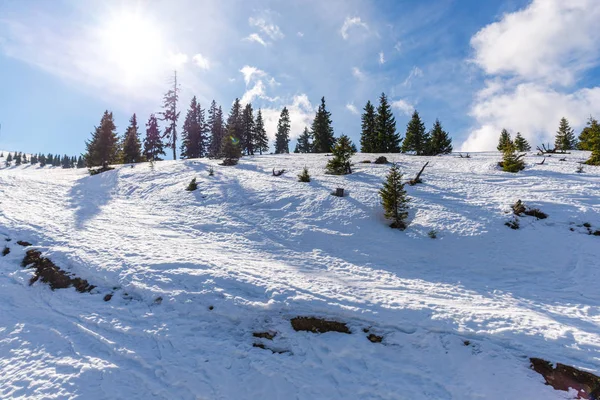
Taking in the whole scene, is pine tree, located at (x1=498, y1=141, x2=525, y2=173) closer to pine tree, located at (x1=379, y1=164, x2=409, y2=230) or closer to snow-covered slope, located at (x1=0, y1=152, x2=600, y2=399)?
snow-covered slope, located at (x1=0, y1=152, x2=600, y2=399)

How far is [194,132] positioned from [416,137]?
3854 centimetres

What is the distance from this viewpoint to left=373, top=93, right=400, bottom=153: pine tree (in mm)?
42500

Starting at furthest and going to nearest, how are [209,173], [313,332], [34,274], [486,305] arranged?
[209,173]
[34,274]
[486,305]
[313,332]

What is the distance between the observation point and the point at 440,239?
13219 millimetres

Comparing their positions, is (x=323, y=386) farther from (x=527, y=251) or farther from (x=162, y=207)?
(x=162, y=207)

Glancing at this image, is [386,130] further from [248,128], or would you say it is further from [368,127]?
[248,128]

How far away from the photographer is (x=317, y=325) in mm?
7641

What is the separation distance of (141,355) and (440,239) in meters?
12.7

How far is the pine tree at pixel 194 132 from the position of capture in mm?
49625

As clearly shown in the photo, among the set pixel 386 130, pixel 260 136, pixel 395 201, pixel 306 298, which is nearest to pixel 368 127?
pixel 386 130

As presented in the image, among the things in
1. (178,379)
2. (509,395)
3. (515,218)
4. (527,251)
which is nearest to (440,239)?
(527,251)

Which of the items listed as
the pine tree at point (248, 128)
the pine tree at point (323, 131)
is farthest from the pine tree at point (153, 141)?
the pine tree at point (323, 131)

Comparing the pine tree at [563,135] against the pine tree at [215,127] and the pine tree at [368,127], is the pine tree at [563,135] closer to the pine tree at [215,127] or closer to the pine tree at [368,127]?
the pine tree at [368,127]

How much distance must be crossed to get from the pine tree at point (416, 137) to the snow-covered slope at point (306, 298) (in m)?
26.2
